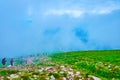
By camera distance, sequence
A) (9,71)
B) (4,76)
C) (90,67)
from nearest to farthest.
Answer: (4,76), (9,71), (90,67)

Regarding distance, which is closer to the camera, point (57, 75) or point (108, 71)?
point (57, 75)

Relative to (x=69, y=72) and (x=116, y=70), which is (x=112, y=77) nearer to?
(x=116, y=70)

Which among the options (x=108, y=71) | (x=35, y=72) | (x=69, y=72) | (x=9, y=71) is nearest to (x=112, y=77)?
(x=108, y=71)

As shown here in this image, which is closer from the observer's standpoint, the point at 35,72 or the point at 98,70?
the point at 35,72

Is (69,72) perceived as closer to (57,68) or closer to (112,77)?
(57,68)

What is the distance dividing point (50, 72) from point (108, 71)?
485 centimetres

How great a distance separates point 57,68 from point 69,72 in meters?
1.47

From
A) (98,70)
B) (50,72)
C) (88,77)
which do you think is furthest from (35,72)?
(98,70)

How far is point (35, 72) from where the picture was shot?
26109 mm

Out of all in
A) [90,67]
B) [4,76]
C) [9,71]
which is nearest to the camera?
[4,76]

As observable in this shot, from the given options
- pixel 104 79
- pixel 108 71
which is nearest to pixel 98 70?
pixel 108 71

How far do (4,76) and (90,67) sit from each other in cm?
745

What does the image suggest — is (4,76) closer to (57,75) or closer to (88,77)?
(57,75)

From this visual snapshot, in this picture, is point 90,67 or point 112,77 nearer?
point 112,77
